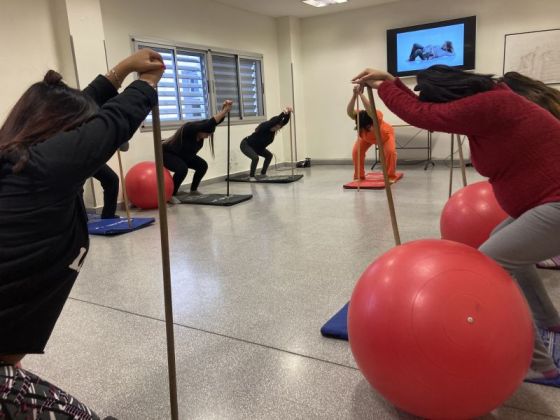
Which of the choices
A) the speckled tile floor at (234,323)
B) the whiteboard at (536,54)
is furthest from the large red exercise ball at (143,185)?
the whiteboard at (536,54)

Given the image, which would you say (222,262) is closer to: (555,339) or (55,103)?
(555,339)

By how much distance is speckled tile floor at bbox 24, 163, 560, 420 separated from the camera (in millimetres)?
1775

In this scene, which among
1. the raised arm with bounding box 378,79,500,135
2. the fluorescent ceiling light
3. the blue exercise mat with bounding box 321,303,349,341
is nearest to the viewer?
the raised arm with bounding box 378,79,500,135

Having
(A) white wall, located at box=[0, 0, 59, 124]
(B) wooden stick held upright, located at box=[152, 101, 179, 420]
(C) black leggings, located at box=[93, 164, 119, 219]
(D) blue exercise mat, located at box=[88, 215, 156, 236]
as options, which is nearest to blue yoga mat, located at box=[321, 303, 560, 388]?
(B) wooden stick held upright, located at box=[152, 101, 179, 420]

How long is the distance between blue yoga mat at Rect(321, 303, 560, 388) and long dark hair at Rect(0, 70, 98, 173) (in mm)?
1552

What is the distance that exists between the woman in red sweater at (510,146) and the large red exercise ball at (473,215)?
3.72 feet

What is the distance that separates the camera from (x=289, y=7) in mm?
8422

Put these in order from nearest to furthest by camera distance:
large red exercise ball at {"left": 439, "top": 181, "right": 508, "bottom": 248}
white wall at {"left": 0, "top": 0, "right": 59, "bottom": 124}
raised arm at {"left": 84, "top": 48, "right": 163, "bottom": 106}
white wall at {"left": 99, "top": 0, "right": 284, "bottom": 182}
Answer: raised arm at {"left": 84, "top": 48, "right": 163, "bottom": 106}
large red exercise ball at {"left": 439, "top": 181, "right": 508, "bottom": 248}
white wall at {"left": 0, "top": 0, "right": 59, "bottom": 124}
white wall at {"left": 99, "top": 0, "right": 284, "bottom": 182}

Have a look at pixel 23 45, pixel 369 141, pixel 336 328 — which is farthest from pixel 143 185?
pixel 336 328

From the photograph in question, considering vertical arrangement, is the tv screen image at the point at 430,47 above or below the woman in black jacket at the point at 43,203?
above

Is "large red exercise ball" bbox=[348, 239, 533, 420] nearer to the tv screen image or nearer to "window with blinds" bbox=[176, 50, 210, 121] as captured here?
"window with blinds" bbox=[176, 50, 210, 121]

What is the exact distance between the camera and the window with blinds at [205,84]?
6918 mm

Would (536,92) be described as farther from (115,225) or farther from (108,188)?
(108,188)

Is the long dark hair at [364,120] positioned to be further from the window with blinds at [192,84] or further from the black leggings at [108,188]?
the black leggings at [108,188]
